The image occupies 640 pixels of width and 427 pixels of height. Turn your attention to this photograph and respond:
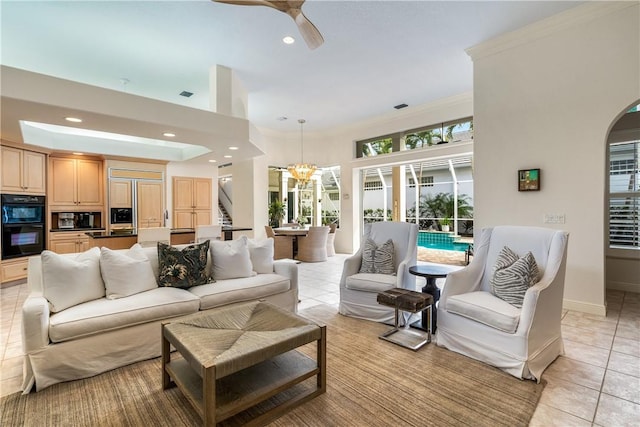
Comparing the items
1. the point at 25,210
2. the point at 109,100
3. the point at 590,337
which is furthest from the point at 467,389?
the point at 25,210

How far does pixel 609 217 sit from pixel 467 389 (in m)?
4.47

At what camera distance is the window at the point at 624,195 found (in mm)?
4551

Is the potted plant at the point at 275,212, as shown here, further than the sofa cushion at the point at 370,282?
Yes

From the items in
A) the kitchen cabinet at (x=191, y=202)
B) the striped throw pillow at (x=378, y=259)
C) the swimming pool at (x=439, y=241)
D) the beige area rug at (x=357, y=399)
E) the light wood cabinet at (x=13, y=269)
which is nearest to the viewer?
the beige area rug at (x=357, y=399)

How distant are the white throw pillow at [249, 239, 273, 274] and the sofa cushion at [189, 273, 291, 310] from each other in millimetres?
126

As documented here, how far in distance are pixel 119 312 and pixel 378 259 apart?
266cm

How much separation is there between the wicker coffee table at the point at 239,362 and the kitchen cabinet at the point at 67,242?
560cm

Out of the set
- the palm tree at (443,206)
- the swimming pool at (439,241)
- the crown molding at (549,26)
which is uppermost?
the crown molding at (549,26)

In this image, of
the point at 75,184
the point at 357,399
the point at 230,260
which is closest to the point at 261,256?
the point at 230,260

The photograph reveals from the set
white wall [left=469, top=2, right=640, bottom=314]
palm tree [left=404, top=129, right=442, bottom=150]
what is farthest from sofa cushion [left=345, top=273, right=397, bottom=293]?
palm tree [left=404, top=129, right=442, bottom=150]

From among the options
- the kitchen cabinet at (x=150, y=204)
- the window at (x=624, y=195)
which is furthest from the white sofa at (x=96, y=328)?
the window at (x=624, y=195)

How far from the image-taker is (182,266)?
3176mm

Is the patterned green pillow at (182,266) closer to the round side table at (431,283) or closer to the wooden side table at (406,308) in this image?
the wooden side table at (406,308)

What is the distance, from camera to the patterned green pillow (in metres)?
3.11
